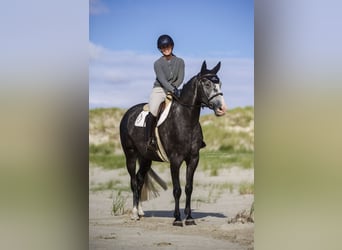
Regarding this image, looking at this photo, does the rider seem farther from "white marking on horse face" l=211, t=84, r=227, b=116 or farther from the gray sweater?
"white marking on horse face" l=211, t=84, r=227, b=116

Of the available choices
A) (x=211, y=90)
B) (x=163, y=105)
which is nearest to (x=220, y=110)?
(x=211, y=90)

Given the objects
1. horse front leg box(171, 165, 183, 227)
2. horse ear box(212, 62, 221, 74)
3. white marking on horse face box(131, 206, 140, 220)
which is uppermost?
horse ear box(212, 62, 221, 74)

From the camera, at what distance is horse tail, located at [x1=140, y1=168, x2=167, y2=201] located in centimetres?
568

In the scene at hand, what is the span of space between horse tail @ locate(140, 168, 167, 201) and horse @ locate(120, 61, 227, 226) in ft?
0.15

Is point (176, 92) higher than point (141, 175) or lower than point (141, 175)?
higher

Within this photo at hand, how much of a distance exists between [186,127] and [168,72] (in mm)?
521

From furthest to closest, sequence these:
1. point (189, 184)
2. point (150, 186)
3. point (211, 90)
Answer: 1. point (150, 186)
2. point (189, 184)
3. point (211, 90)

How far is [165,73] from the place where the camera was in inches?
218

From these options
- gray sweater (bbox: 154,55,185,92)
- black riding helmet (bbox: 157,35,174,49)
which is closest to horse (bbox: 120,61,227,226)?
gray sweater (bbox: 154,55,185,92)

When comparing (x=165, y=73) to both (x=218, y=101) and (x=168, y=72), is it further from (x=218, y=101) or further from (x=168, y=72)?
(x=218, y=101)

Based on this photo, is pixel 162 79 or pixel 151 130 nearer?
pixel 162 79
